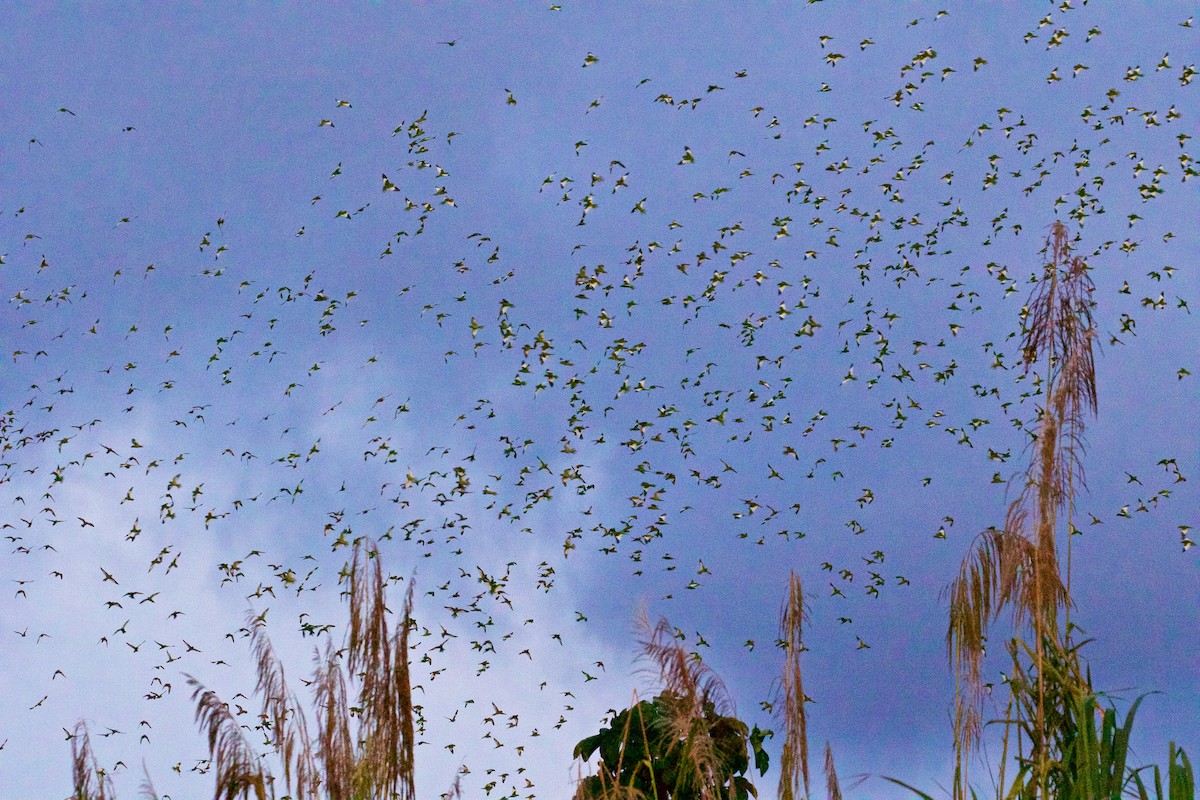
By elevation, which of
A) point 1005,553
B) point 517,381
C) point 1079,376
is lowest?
point 1005,553

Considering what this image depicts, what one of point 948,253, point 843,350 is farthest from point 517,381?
point 948,253

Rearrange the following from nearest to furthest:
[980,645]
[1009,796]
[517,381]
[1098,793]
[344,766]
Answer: [1098,793] → [1009,796] → [980,645] → [344,766] → [517,381]

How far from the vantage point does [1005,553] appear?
19.0 ft

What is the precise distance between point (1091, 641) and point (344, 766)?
3.79 metres

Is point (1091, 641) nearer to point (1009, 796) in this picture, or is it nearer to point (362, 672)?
point (1009, 796)

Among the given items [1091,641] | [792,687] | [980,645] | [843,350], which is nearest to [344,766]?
[792,687]

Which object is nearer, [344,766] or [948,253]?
[344,766]

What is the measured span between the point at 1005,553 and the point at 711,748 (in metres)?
1.64

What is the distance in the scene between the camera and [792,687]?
19.6 ft

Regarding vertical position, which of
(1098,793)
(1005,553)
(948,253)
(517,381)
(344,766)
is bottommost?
(1098,793)

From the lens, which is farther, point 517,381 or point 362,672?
point 517,381

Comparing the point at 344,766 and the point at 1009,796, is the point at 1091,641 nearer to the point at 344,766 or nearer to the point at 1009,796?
the point at 1009,796

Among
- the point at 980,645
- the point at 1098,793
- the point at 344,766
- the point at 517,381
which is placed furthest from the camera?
the point at 517,381

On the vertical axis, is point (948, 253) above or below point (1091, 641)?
above
